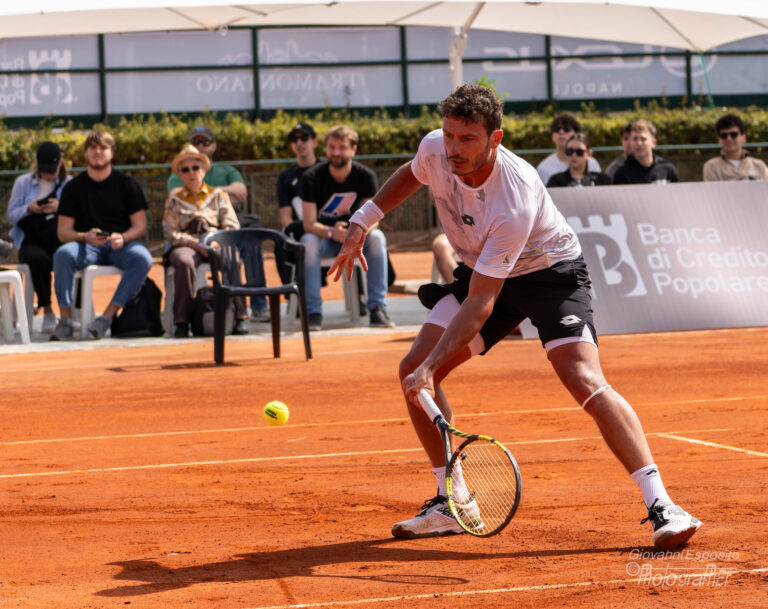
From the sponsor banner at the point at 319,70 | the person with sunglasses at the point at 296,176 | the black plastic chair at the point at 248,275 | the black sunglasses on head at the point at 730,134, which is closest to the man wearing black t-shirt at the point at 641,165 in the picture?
the black sunglasses on head at the point at 730,134

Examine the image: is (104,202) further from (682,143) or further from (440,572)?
(682,143)

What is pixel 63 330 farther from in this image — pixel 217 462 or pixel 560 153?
pixel 217 462

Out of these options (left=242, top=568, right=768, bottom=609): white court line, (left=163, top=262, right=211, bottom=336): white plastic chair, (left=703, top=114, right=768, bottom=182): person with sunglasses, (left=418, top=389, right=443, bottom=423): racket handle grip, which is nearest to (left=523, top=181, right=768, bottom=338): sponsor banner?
(left=703, top=114, right=768, bottom=182): person with sunglasses

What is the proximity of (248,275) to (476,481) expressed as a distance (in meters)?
6.35

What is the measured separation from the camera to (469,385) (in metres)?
8.98

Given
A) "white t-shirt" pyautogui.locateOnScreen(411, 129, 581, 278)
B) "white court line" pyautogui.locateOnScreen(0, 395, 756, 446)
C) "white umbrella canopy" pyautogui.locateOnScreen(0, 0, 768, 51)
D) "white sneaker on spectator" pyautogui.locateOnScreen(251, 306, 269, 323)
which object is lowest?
"white court line" pyautogui.locateOnScreen(0, 395, 756, 446)

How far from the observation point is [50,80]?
27219mm

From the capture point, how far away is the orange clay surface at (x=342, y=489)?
13.4ft

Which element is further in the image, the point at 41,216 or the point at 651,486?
the point at 41,216

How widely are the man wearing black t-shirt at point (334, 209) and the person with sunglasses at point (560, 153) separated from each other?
1.73 m

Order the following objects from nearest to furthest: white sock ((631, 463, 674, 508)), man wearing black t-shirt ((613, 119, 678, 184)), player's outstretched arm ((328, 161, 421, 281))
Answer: white sock ((631, 463, 674, 508)), player's outstretched arm ((328, 161, 421, 281)), man wearing black t-shirt ((613, 119, 678, 184))

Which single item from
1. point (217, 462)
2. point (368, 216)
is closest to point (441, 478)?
point (368, 216)

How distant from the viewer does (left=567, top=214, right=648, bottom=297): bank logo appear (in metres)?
10.9

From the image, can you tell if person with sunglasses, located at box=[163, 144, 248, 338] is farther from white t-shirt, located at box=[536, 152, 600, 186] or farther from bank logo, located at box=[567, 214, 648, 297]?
bank logo, located at box=[567, 214, 648, 297]
